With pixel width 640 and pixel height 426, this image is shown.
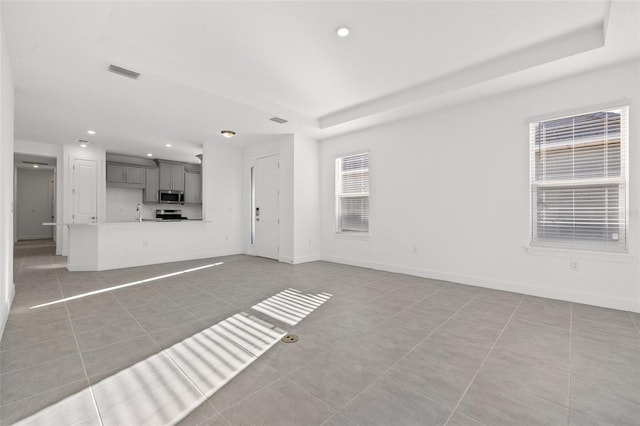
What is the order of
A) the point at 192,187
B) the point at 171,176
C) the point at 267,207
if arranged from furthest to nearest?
the point at 192,187 → the point at 171,176 → the point at 267,207

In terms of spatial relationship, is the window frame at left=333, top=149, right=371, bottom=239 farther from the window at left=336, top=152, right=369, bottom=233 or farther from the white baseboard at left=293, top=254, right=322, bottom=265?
the white baseboard at left=293, top=254, right=322, bottom=265

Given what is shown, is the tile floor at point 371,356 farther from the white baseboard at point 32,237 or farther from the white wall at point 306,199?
the white baseboard at point 32,237

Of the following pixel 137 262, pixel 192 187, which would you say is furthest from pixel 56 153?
pixel 137 262

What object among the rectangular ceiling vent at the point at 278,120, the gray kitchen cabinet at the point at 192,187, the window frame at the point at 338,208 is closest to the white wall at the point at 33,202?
the gray kitchen cabinet at the point at 192,187

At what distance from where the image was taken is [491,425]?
4.86ft

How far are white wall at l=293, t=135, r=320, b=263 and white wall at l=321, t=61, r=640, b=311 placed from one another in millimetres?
1029

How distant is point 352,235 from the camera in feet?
19.3

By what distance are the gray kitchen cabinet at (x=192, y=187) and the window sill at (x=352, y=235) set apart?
5674 mm

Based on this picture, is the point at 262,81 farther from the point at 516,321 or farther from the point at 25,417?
the point at 516,321

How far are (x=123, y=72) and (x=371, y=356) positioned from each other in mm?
4086

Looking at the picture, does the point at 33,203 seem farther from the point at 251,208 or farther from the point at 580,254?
the point at 580,254

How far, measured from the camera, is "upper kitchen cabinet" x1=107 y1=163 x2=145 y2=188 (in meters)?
7.88

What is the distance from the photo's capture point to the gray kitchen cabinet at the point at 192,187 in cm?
929

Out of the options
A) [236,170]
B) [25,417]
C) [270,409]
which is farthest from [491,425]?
[236,170]
